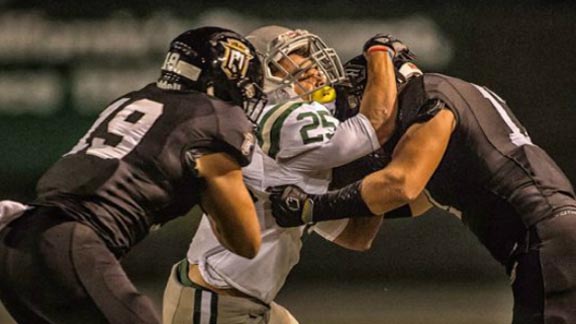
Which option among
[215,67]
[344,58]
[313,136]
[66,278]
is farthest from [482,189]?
[344,58]

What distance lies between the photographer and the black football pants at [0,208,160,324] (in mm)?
3078

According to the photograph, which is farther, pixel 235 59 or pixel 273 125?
pixel 273 125

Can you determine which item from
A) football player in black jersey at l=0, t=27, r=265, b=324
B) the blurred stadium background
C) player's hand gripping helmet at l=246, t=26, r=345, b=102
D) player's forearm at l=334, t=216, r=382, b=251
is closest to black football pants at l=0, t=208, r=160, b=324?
football player in black jersey at l=0, t=27, r=265, b=324

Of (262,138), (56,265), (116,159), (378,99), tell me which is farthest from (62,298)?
(378,99)

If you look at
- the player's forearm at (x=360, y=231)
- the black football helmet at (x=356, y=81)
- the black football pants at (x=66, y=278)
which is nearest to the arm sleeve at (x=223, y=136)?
the black football pants at (x=66, y=278)

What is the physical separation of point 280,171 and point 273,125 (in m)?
0.18

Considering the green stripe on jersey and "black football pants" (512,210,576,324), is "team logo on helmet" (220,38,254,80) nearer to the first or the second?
the green stripe on jersey

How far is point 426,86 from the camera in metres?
3.72

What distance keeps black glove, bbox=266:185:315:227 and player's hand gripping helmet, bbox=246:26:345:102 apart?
13.3 inches

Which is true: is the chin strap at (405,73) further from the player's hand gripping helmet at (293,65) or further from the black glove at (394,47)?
the player's hand gripping helmet at (293,65)

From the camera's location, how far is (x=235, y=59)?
3.52 metres

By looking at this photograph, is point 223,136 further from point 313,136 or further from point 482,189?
point 482,189

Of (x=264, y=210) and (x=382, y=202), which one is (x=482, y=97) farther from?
(x=264, y=210)

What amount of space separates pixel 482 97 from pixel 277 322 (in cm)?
93
